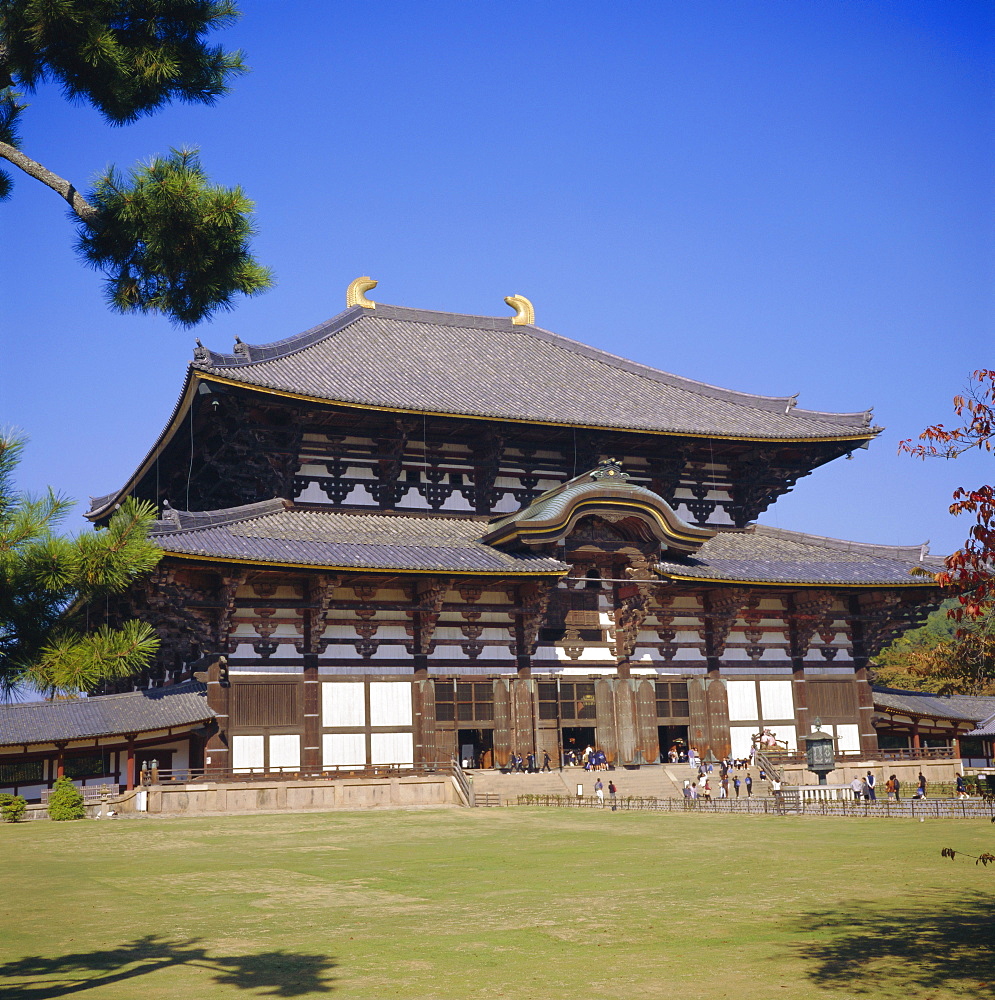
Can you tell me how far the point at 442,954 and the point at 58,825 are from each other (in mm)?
18721

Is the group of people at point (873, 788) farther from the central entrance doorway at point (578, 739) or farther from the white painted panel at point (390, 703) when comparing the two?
the white painted panel at point (390, 703)

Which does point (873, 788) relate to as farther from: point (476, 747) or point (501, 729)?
point (476, 747)

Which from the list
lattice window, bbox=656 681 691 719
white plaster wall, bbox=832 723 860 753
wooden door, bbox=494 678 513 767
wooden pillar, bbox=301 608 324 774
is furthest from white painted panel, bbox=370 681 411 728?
white plaster wall, bbox=832 723 860 753

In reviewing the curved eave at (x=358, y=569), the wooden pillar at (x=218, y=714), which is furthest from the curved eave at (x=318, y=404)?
the wooden pillar at (x=218, y=714)

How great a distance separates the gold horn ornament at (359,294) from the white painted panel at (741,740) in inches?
896

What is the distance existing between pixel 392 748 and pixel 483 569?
20.5 feet

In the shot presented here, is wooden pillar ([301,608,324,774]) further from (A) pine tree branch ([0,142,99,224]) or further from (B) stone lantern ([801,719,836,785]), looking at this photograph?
(A) pine tree branch ([0,142,99,224])

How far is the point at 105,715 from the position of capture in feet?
113

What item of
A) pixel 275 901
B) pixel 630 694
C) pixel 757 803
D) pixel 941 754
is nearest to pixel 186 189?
pixel 275 901

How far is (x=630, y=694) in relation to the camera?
38.4 metres

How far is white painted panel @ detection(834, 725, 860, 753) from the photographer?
41.0 metres

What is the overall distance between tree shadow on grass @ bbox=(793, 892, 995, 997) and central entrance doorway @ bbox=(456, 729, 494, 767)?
23035mm

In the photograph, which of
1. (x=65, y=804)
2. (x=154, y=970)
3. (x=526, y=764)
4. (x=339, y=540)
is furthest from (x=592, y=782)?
(x=154, y=970)

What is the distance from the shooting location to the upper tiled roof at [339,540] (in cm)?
3203
